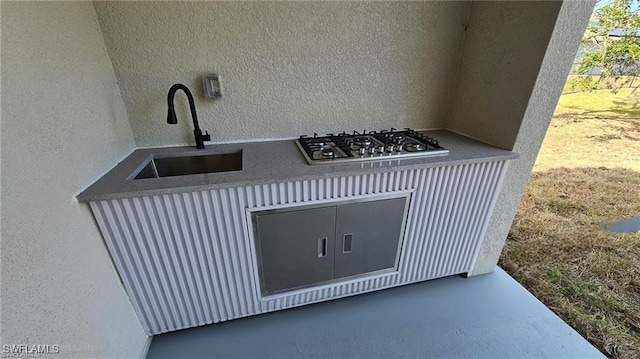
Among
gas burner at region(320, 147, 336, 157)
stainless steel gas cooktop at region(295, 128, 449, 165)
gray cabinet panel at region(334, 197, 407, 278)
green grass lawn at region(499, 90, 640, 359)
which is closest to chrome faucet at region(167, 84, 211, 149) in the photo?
stainless steel gas cooktop at region(295, 128, 449, 165)

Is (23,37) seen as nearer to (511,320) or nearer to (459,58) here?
(459,58)

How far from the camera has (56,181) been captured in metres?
0.85

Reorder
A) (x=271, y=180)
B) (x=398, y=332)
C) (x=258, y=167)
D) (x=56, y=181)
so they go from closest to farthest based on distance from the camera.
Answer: (x=56, y=181) < (x=271, y=180) < (x=258, y=167) < (x=398, y=332)

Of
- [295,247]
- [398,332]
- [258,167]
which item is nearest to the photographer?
[258,167]

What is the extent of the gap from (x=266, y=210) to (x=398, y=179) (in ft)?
2.23

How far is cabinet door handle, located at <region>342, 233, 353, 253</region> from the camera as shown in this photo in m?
1.38

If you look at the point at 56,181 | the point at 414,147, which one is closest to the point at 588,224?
the point at 414,147

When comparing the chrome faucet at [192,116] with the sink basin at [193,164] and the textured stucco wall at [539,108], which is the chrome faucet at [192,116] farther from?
the textured stucco wall at [539,108]

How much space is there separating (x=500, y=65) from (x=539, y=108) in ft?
1.03

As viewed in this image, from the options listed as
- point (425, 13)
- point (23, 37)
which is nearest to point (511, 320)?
point (425, 13)

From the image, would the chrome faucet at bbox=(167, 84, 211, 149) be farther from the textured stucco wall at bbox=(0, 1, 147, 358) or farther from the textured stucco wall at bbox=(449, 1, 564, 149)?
the textured stucco wall at bbox=(449, 1, 564, 149)

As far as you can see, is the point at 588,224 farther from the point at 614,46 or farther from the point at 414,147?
the point at 414,147

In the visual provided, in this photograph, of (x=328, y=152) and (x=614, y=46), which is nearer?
(x=328, y=152)

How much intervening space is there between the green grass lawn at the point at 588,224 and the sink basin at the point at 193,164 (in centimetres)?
210
